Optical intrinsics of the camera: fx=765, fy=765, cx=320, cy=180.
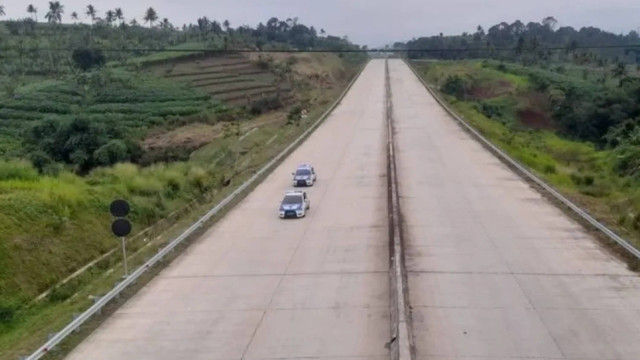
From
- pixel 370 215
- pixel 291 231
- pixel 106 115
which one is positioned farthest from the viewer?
pixel 106 115

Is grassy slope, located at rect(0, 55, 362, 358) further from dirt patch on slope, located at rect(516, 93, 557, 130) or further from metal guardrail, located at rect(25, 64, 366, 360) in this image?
dirt patch on slope, located at rect(516, 93, 557, 130)

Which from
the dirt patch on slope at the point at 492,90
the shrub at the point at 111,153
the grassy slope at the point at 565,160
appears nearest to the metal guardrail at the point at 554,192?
the grassy slope at the point at 565,160

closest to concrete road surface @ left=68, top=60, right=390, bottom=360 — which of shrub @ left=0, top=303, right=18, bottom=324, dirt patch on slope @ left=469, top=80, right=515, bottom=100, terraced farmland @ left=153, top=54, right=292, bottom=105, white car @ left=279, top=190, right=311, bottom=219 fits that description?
white car @ left=279, top=190, right=311, bottom=219

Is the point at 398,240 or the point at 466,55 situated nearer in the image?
the point at 398,240

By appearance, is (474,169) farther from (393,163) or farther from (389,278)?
(389,278)

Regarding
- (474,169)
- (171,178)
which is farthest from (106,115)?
(474,169)

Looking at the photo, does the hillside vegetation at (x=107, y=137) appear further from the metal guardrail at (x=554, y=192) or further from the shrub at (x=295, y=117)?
the metal guardrail at (x=554, y=192)
